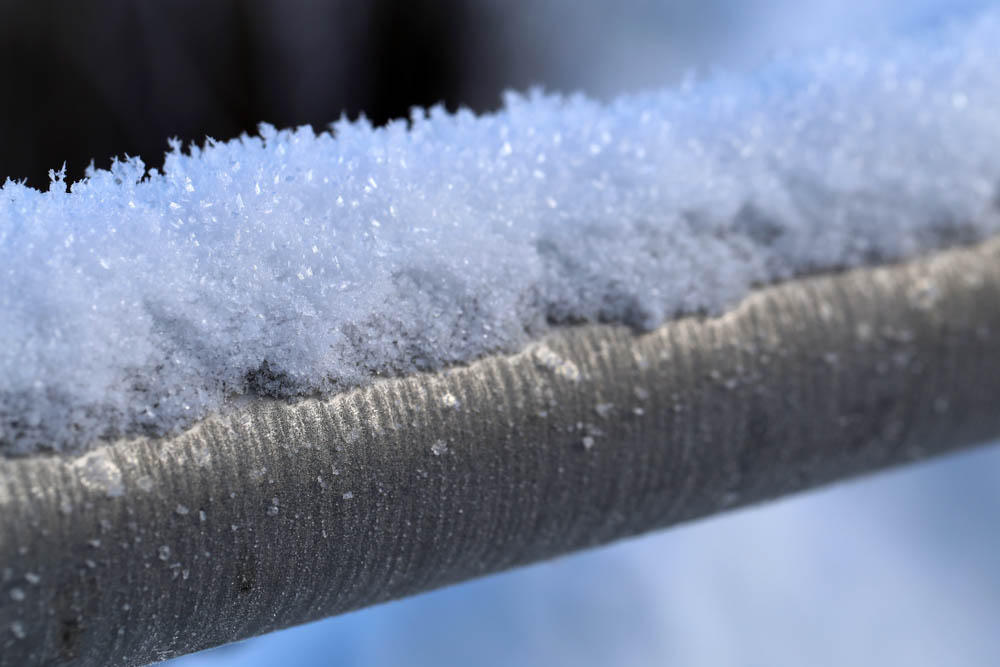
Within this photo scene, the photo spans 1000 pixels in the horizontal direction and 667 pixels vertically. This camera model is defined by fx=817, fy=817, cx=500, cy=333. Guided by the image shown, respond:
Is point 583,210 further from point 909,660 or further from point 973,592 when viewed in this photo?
point 973,592

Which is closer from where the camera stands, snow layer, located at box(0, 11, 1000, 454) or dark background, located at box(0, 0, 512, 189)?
snow layer, located at box(0, 11, 1000, 454)

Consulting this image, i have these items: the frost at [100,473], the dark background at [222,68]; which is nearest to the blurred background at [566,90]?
the dark background at [222,68]

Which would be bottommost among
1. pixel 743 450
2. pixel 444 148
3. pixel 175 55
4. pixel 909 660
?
pixel 909 660

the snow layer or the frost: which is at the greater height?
the snow layer

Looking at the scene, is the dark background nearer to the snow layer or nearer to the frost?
the snow layer

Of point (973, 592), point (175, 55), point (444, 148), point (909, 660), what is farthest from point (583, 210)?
point (175, 55)

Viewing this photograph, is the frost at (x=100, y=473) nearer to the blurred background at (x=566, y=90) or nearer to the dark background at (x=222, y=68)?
the blurred background at (x=566, y=90)

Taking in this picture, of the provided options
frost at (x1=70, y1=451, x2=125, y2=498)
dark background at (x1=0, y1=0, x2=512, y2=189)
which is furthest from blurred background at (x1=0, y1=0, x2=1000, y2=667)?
frost at (x1=70, y1=451, x2=125, y2=498)
